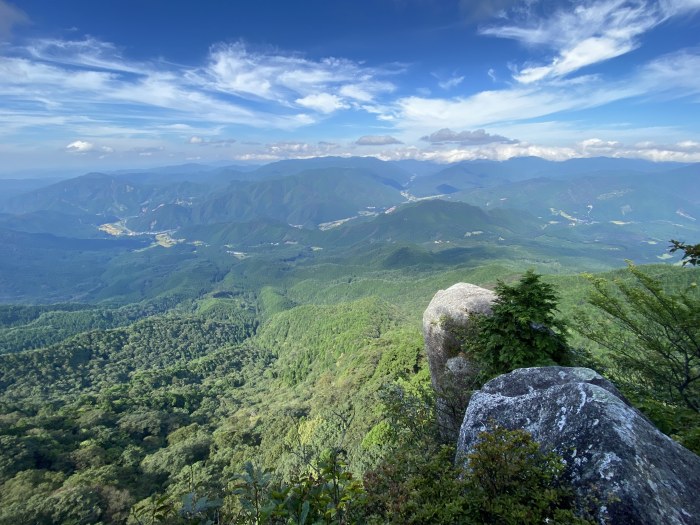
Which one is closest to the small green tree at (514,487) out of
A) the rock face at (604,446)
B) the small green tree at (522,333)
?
the rock face at (604,446)

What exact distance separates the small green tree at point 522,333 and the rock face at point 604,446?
16.9 ft

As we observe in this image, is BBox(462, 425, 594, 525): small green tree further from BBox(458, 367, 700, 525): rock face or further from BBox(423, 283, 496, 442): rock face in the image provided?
BBox(423, 283, 496, 442): rock face

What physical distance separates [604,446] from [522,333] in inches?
353

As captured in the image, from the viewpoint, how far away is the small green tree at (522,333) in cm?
1598

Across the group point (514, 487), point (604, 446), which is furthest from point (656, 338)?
point (514, 487)

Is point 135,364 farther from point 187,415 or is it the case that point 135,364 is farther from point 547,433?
point 547,433

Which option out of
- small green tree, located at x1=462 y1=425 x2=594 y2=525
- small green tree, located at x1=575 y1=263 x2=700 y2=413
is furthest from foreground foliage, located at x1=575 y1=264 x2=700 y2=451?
small green tree, located at x1=462 y1=425 x2=594 y2=525

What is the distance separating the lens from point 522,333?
1650 centimetres

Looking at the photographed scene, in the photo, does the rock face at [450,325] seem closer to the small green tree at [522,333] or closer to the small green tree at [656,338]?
the small green tree at [522,333]

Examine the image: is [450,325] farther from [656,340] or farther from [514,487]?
[514,487]

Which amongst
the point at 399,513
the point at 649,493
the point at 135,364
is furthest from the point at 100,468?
the point at 135,364

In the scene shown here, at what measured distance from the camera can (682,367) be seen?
1869 cm

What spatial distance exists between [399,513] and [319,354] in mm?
145972

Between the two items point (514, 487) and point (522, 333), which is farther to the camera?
point (522, 333)
